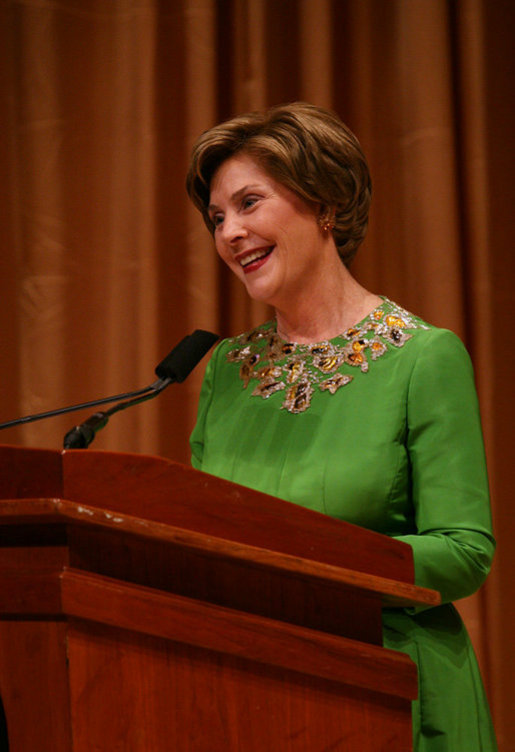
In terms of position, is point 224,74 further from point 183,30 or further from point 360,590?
point 360,590

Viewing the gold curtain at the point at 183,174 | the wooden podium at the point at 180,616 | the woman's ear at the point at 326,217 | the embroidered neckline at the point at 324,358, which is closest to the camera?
the wooden podium at the point at 180,616

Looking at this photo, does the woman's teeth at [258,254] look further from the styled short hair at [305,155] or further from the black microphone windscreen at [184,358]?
the black microphone windscreen at [184,358]

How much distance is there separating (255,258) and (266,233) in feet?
0.16

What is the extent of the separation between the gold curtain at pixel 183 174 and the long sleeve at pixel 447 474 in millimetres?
825

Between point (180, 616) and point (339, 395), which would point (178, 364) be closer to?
point (339, 395)

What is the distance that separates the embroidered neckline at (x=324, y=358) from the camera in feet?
4.65

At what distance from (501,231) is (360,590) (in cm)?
151

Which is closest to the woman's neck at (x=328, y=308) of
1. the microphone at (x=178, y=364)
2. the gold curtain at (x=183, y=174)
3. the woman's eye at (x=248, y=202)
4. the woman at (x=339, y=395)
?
the woman at (x=339, y=395)

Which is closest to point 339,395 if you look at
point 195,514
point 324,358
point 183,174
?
point 324,358

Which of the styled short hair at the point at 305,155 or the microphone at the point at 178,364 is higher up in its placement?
the styled short hair at the point at 305,155

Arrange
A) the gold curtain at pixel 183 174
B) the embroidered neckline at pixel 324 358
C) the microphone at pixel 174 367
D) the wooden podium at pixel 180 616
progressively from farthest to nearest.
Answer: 1. the gold curtain at pixel 183 174
2. the embroidered neckline at pixel 324 358
3. the microphone at pixel 174 367
4. the wooden podium at pixel 180 616

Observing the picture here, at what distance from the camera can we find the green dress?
118cm

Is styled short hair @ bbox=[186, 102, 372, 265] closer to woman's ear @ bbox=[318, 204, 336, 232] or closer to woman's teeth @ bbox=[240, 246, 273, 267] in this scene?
woman's ear @ bbox=[318, 204, 336, 232]

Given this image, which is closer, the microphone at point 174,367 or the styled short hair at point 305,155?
the microphone at point 174,367
